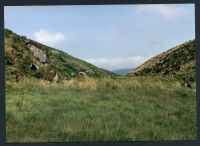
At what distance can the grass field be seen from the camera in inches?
247

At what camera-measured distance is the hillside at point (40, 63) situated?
21.9 feet

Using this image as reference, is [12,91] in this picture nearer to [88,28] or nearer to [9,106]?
[9,106]

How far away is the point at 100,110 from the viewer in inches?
255

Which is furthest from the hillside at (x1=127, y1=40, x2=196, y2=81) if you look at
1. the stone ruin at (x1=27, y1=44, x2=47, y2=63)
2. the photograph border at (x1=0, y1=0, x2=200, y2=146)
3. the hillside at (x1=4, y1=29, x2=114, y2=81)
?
the stone ruin at (x1=27, y1=44, x2=47, y2=63)

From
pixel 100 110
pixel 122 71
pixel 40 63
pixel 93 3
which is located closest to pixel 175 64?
pixel 122 71

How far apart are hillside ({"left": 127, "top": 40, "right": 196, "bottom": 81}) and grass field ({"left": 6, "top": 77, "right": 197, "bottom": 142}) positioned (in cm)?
10

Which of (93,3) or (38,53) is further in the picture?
(38,53)

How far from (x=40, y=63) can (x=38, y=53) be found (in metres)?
0.13

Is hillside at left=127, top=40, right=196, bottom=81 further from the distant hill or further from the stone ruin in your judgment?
the stone ruin

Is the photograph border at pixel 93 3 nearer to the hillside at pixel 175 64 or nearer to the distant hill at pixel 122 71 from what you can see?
the hillside at pixel 175 64

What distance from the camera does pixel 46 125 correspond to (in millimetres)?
6328

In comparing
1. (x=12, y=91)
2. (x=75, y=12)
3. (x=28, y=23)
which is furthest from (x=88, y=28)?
(x=12, y=91)

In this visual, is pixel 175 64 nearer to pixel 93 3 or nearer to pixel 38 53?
pixel 93 3

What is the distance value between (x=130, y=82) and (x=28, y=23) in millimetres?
1436
